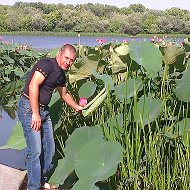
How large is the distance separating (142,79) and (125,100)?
0.25 metres

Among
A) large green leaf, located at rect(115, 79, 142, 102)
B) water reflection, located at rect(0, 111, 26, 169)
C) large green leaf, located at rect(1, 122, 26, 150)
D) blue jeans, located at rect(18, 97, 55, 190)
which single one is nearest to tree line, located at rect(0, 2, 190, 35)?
water reflection, located at rect(0, 111, 26, 169)

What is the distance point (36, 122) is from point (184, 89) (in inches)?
40.5

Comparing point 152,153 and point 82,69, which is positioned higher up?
point 82,69

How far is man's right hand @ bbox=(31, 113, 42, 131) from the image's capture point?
3.36 meters

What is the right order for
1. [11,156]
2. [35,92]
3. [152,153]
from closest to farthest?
[152,153] → [35,92] → [11,156]

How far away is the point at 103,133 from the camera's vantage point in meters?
2.97

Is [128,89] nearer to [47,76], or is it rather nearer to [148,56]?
[148,56]

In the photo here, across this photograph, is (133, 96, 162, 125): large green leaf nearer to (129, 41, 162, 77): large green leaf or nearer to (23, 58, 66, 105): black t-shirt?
(129, 41, 162, 77): large green leaf

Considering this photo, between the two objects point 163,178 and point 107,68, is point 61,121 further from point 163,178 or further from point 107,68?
point 163,178

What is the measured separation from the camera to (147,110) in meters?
2.89

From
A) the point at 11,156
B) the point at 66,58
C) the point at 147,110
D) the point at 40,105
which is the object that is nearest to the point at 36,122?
the point at 40,105

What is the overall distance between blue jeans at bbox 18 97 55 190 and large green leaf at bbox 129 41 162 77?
30.4 inches

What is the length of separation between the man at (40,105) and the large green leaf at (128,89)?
49 centimetres

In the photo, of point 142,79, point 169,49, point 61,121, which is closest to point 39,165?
point 61,121
